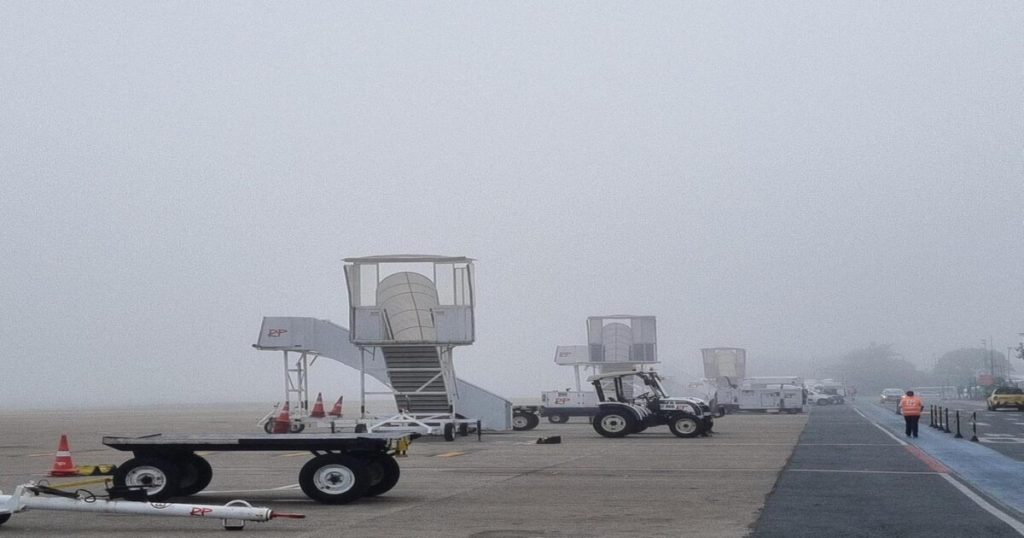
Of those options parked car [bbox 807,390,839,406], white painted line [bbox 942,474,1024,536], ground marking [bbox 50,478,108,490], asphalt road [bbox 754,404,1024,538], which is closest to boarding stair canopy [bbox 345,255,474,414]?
asphalt road [bbox 754,404,1024,538]

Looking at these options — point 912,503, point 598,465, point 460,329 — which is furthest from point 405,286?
point 912,503

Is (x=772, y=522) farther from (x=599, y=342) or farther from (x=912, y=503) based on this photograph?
(x=599, y=342)

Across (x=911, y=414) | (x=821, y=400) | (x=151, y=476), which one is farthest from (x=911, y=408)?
(x=821, y=400)

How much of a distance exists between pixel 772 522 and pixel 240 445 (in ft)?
24.0

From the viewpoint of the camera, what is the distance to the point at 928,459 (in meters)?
26.2

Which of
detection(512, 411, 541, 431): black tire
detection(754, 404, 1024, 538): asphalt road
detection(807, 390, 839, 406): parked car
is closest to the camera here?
detection(754, 404, 1024, 538): asphalt road

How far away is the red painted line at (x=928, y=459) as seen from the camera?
23234 millimetres

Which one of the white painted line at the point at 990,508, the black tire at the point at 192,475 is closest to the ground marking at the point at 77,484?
the black tire at the point at 192,475

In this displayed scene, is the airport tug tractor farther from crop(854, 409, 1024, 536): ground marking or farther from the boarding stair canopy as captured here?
crop(854, 409, 1024, 536): ground marking

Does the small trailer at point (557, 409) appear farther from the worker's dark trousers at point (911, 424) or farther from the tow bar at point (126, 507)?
the tow bar at point (126, 507)

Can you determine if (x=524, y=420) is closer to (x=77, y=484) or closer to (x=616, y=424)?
(x=616, y=424)

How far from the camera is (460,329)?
37469 millimetres

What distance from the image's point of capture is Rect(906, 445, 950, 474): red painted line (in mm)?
23234

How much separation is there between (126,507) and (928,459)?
1814 cm
